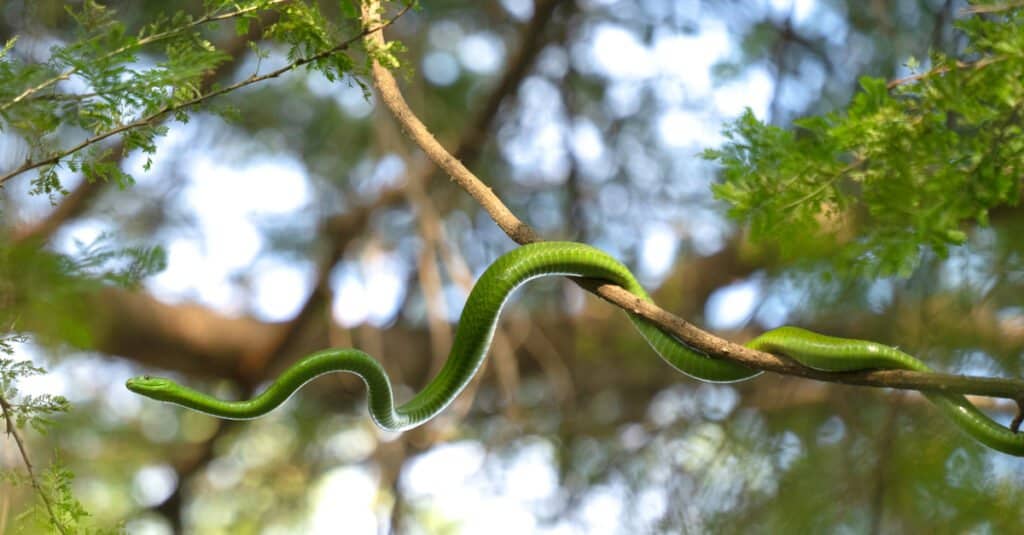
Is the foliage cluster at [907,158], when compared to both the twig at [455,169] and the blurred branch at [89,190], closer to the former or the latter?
the twig at [455,169]

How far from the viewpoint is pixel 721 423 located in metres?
3.24

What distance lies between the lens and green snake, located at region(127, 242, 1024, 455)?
144 cm

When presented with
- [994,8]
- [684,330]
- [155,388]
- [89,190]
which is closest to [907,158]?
[994,8]

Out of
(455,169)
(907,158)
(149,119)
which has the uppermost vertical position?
(907,158)

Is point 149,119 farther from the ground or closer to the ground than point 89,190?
farther from the ground

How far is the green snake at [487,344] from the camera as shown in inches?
56.5

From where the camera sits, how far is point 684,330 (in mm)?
1413

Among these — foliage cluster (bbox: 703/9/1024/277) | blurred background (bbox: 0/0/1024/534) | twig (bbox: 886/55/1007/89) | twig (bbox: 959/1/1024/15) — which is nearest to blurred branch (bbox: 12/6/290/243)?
blurred background (bbox: 0/0/1024/534)

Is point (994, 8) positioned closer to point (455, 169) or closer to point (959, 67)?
point (959, 67)

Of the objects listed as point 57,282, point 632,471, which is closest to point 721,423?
point 632,471

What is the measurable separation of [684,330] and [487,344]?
0.43 meters

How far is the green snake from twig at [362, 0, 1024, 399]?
4cm

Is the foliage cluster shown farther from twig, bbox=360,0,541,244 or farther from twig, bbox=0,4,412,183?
twig, bbox=0,4,412,183

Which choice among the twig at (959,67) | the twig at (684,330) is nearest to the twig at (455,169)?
the twig at (684,330)
